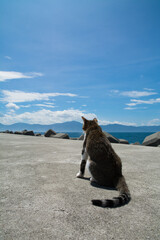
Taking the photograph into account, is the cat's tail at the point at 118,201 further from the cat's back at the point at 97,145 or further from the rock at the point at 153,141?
the rock at the point at 153,141

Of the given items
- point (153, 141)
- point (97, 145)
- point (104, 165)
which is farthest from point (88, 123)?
point (153, 141)

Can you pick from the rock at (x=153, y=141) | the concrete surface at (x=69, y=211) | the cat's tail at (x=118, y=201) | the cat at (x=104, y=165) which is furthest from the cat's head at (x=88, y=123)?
the rock at (x=153, y=141)

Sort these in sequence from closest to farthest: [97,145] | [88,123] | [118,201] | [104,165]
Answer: [118,201] → [104,165] → [97,145] → [88,123]

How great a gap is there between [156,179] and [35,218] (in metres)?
3.28

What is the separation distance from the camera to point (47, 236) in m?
1.87

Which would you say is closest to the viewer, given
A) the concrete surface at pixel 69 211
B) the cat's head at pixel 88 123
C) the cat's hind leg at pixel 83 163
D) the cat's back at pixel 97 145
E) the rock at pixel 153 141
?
the concrete surface at pixel 69 211

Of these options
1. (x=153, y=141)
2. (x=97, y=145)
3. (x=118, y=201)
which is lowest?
(x=118, y=201)

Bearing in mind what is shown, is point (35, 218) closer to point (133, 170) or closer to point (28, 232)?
point (28, 232)

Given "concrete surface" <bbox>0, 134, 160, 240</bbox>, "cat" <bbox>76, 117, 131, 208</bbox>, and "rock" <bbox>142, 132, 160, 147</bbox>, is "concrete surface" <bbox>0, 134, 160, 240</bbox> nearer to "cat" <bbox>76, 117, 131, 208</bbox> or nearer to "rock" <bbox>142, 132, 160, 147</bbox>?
"cat" <bbox>76, 117, 131, 208</bbox>

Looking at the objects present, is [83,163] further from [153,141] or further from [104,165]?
[153,141]

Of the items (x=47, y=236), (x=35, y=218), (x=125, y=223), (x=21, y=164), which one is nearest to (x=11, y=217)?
(x=35, y=218)

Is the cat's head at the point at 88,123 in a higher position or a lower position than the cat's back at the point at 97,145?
higher

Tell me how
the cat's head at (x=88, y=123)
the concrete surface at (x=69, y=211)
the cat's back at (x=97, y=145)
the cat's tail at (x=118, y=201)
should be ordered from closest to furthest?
the concrete surface at (x=69, y=211)
the cat's tail at (x=118, y=201)
the cat's back at (x=97, y=145)
the cat's head at (x=88, y=123)

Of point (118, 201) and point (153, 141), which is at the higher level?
point (153, 141)
